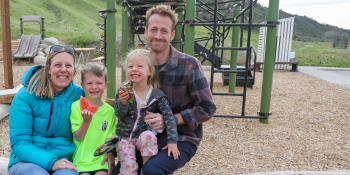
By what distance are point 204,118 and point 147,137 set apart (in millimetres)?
518

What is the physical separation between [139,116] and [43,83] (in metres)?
0.76

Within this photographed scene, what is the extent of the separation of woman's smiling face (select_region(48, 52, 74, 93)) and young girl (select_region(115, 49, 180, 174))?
0.41m

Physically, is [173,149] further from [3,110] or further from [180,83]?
[3,110]

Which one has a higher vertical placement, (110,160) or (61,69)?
(61,69)

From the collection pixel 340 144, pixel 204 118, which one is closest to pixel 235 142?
pixel 340 144

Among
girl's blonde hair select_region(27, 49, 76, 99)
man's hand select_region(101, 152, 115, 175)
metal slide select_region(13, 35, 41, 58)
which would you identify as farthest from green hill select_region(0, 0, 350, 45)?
man's hand select_region(101, 152, 115, 175)

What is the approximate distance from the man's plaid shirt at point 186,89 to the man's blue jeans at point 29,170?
28.5 inches

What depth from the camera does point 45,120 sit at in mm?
1964

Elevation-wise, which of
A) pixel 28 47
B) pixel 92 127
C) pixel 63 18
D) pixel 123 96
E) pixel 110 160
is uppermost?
pixel 63 18

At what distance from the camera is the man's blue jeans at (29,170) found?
70.7 inches

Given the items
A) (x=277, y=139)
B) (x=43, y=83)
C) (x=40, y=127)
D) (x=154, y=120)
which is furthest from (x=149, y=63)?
(x=277, y=139)

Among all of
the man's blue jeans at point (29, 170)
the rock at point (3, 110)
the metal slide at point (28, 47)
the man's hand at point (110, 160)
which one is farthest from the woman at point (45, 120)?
the metal slide at point (28, 47)

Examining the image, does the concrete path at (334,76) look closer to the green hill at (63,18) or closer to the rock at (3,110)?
the rock at (3,110)

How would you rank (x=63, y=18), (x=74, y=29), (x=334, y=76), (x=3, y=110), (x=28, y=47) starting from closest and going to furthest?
(x=3, y=110), (x=334, y=76), (x=28, y=47), (x=74, y=29), (x=63, y=18)
